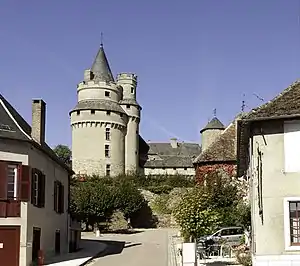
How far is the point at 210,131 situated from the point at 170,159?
13.2 metres

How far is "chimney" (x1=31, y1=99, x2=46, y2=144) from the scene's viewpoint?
27750 millimetres

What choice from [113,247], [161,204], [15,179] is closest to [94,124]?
[161,204]

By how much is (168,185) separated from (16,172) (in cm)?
3953

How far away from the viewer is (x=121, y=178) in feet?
209

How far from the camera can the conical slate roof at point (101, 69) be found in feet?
235

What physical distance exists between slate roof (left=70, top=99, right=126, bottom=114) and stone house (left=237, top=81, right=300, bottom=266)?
161 feet

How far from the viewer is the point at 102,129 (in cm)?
6769

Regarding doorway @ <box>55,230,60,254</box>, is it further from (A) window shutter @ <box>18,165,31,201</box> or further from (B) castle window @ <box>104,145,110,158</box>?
(B) castle window @ <box>104,145,110,158</box>

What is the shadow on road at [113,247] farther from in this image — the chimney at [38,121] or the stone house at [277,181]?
the stone house at [277,181]

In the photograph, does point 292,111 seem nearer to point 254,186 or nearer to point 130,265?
point 254,186

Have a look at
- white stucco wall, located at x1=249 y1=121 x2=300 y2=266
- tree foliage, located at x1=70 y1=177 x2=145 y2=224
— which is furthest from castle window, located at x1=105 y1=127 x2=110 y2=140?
white stucco wall, located at x1=249 y1=121 x2=300 y2=266

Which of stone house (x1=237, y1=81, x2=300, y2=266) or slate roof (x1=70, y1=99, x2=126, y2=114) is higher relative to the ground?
slate roof (x1=70, y1=99, x2=126, y2=114)

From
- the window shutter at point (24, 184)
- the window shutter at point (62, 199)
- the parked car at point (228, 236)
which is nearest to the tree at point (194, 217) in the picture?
the parked car at point (228, 236)

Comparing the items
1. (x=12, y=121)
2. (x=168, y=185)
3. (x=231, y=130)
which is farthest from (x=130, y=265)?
(x=168, y=185)
